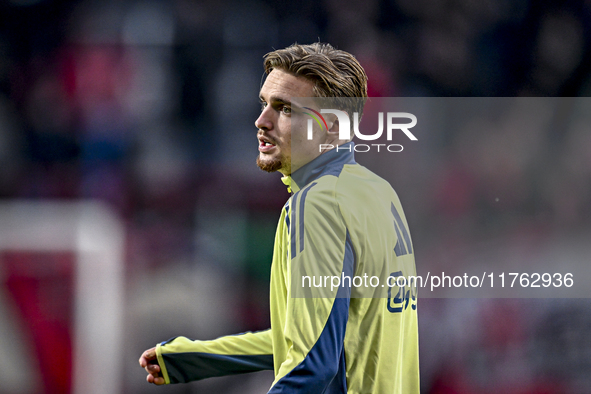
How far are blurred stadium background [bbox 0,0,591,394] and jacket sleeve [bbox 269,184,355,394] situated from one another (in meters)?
1.33

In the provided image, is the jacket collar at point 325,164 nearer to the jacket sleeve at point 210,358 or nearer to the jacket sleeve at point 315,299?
the jacket sleeve at point 315,299

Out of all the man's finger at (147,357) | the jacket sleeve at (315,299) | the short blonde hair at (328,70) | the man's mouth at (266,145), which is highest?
the short blonde hair at (328,70)

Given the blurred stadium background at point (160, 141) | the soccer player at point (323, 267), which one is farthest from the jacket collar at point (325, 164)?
the blurred stadium background at point (160, 141)

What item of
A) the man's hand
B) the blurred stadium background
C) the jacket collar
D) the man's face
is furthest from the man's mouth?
the blurred stadium background

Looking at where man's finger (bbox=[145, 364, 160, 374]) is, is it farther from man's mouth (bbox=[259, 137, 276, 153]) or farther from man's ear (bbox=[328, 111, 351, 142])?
man's ear (bbox=[328, 111, 351, 142])

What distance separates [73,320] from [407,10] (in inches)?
86.1

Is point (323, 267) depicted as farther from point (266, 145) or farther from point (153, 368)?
point (153, 368)

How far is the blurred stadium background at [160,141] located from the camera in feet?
7.85

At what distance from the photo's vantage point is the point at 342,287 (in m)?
1.08

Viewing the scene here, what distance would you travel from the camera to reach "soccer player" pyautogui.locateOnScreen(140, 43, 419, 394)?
1063 millimetres

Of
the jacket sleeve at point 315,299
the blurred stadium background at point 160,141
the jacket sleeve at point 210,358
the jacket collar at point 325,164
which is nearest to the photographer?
the jacket sleeve at point 315,299

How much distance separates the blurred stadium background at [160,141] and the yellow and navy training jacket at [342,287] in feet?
3.88

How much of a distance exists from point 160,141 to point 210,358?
4.29 ft

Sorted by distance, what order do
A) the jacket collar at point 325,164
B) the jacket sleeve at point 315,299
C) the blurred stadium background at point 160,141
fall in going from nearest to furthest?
the jacket sleeve at point 315,299, the jacket collar at point 325,164, the blurred stadium background at point 160,141
